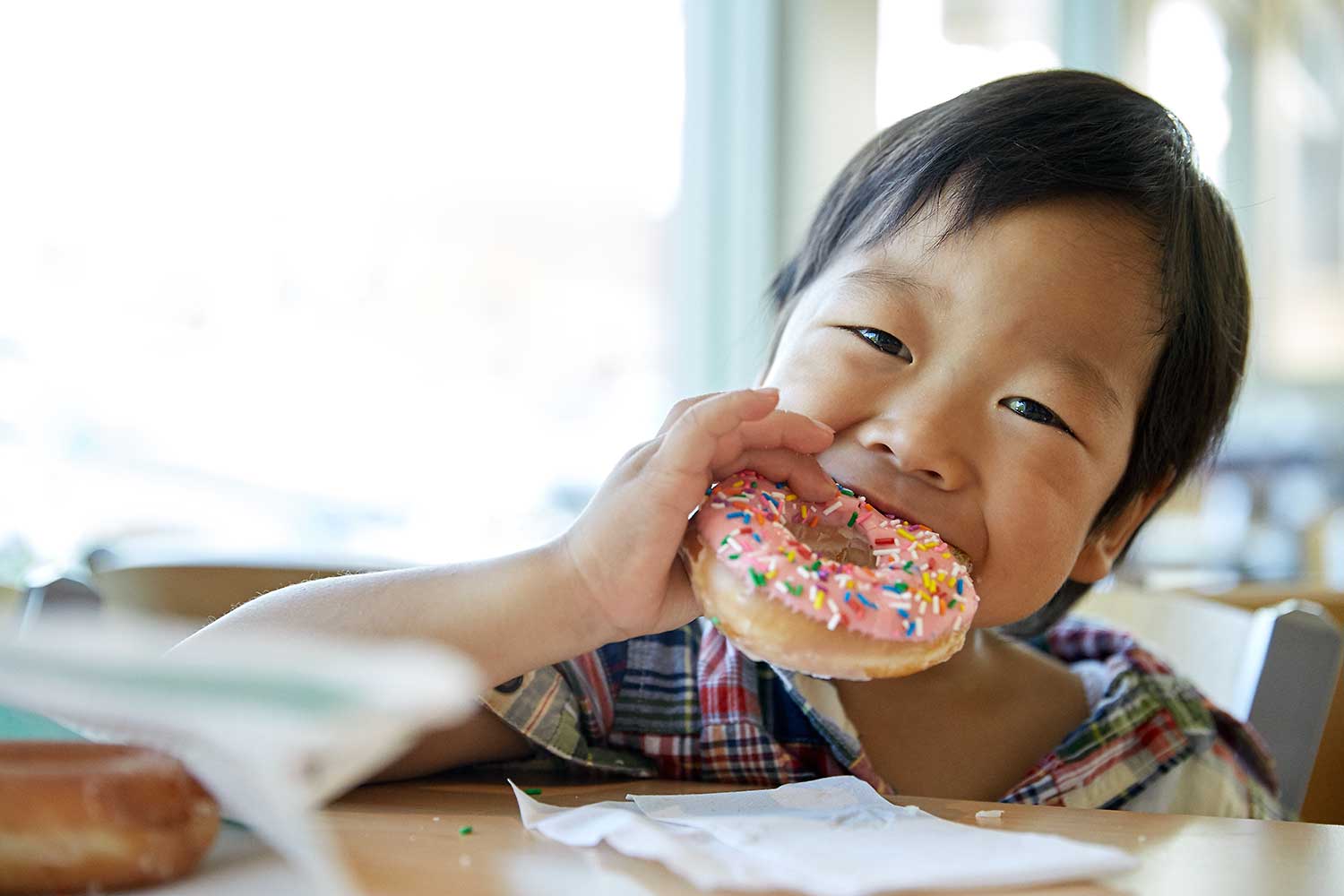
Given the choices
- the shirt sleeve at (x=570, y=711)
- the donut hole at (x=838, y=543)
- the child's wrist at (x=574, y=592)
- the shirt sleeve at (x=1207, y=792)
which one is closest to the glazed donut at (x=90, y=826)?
the child's wrist at (x=574, y=592)

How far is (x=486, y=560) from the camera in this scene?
93 centimetres

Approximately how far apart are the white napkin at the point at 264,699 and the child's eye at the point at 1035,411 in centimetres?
80

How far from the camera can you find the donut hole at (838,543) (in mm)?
1033

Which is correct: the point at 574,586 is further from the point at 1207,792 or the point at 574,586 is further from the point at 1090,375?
the point at 1207,792

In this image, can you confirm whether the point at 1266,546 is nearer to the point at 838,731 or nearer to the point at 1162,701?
the point at 1162,701

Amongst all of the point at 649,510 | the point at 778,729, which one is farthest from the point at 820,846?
the point at 778,729

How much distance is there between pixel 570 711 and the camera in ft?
3.61

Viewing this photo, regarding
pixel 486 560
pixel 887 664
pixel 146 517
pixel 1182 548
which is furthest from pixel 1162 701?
pixel 1182 548

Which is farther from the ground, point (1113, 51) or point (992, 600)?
point (1113, 51)

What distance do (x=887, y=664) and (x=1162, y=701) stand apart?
672mm

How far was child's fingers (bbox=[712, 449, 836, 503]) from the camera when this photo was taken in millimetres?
989

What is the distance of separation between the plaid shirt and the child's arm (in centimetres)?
15

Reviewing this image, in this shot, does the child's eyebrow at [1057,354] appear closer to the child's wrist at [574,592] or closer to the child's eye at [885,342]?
the child's eye at [885,342]

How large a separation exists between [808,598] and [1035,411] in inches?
17.5
